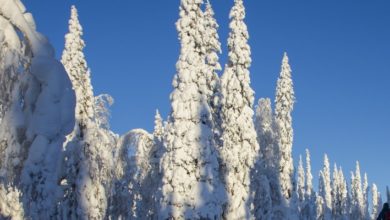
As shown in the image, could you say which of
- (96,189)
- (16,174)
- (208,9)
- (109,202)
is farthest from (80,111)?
(16,174)

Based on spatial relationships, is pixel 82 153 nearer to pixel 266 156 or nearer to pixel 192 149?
pixel 192 149

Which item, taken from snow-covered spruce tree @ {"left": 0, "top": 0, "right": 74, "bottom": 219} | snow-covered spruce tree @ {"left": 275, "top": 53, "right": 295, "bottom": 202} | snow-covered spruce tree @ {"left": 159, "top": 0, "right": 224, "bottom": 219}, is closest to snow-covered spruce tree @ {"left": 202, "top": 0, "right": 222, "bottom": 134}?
snow-covered spruce tree @ {"left": 159, "top": 0, "right": 224, "bottom": 219}

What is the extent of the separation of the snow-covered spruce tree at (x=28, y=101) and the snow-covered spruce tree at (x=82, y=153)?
20.0 metres

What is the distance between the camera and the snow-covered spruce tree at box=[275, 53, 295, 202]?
3788 cm

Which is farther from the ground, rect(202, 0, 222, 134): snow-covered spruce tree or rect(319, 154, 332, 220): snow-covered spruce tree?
rect(319, 154, 332, 220): snow-covered spruce tree

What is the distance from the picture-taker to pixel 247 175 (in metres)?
29.4

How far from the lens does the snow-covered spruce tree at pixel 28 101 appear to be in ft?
21.6

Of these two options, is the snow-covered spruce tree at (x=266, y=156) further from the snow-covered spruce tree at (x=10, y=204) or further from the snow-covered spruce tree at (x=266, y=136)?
the snow-covered spruce tree at (x=10, y=204)

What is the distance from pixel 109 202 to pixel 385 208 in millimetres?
19796

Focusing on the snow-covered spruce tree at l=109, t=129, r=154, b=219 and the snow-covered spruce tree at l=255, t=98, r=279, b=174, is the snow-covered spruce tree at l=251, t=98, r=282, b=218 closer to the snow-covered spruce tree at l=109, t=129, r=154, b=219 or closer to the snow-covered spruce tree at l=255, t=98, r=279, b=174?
the snow-covered spruce tree at l=255, t=98, r=279, b=174

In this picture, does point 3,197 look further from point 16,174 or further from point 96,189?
point 96,189

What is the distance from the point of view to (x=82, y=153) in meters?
27.2

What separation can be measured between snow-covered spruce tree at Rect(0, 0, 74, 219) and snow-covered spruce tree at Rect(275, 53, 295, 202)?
104ft

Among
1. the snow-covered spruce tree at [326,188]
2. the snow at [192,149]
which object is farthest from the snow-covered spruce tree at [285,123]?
the snow-covered spruce tree at [326,188]
